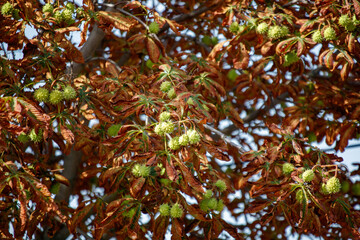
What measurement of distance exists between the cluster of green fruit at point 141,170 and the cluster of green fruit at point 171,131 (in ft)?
0.84

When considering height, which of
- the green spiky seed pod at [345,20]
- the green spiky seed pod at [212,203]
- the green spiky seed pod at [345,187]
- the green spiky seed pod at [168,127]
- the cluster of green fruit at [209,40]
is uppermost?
the cluster of green fruit at [209,40]

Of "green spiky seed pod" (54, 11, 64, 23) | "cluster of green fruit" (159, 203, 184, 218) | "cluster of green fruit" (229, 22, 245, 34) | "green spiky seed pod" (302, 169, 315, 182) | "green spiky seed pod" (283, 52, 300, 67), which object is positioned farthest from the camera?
"cluster of green fruit" (229, 22, 245, 34)

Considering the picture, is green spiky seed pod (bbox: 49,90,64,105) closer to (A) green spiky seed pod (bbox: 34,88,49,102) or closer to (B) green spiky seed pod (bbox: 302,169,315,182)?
(A) green spiky seed pod (bbox: 34,88,49,102)

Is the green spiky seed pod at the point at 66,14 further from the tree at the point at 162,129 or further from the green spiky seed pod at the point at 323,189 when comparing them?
the green spiky seed pod at the point at 323,189

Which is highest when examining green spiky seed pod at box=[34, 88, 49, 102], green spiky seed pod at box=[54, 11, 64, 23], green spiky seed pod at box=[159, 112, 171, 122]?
green spiky seed pod at box=[54, 11, 64, 23]

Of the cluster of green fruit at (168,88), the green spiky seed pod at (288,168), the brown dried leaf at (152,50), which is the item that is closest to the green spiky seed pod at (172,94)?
the cluster of green fruit at (168,88)

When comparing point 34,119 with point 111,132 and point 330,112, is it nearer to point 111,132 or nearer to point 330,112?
point 111,132

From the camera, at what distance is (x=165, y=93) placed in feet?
7.66

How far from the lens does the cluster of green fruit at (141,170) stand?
217 centimetres

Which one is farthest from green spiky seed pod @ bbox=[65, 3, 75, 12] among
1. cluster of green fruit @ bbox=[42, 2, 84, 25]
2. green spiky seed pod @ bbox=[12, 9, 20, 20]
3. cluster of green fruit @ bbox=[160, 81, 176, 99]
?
cluster of green fruit @ bbox=[160, 81, 176, 99]

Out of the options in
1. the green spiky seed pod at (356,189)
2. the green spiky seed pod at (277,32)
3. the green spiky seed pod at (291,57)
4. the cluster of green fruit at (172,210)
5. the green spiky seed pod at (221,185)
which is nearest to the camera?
the cluster of green fruit at (172,210)

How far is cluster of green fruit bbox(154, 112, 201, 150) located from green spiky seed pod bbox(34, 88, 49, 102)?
1.90 feet

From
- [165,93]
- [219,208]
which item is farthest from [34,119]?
[219,208]

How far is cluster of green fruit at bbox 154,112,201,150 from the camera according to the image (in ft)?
6.36
